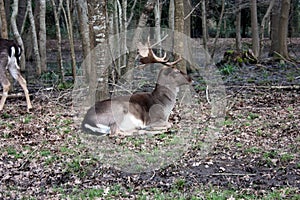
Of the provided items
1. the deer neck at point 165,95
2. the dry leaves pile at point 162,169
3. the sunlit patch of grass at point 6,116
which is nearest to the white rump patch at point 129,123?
the dry leaves pile at point 162,169

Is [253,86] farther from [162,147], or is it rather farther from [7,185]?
[7,185]

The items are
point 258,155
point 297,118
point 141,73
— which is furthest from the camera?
point 141,73

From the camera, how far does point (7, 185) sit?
5883 mm

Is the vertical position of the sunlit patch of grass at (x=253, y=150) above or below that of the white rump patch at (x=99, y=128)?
below

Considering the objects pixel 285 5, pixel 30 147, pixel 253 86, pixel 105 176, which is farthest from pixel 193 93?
pixel 285 5

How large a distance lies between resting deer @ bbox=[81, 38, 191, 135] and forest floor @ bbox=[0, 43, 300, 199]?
0.97 feet

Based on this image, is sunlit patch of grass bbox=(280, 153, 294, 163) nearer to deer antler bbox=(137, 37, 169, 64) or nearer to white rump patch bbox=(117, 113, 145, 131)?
white rump patch bbox=(117, 113, 145, 131)

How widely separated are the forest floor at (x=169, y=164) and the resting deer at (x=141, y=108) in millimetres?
295

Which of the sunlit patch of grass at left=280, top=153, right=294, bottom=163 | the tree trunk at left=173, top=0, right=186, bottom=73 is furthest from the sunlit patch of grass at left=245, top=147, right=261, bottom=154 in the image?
the tree trunk at left=173, top=0, right=186, bottom=73

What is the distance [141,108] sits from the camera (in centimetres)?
808

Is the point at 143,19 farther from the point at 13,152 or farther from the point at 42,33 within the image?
the point at 42,33

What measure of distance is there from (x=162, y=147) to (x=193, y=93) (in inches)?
170

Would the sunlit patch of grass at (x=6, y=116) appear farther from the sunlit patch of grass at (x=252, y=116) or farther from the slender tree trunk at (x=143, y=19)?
the sunlit patch of grass at (x=252, y=116)

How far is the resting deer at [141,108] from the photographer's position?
7.66 metres
